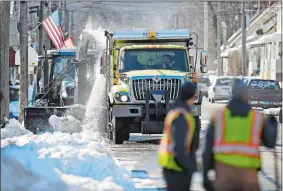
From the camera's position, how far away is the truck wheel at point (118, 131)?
732 inches

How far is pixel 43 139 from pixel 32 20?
3863 centimetres

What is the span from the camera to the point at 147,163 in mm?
15148

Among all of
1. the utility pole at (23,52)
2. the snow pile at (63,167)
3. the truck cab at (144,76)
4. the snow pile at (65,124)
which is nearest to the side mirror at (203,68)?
the truck cab at (144,76)

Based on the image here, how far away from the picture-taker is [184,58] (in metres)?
19.4

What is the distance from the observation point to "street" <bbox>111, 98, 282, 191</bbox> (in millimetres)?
11805

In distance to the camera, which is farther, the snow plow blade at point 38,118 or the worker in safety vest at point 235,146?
the snow plow blade at point 38,118

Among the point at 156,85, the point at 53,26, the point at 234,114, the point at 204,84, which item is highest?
the point at 53,26

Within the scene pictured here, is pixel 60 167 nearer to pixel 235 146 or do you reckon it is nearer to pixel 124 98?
pixel 235 146

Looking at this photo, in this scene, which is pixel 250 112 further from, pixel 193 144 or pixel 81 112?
pixel 81 112

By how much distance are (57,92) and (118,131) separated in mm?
8130

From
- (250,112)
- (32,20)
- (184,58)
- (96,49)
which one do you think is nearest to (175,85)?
(184,58)

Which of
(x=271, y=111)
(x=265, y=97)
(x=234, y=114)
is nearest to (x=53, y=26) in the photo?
(x=271, y=111)

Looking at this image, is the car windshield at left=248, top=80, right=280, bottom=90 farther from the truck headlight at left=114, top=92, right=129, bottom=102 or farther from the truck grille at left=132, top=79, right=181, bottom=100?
the truck headlight at left=114, top=92, right=129, bottom=102

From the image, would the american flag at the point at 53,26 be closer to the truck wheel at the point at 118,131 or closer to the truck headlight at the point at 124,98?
the truck wheel at the point at 118,131
